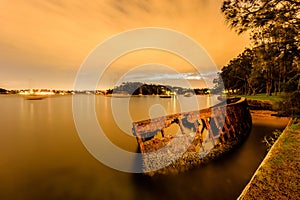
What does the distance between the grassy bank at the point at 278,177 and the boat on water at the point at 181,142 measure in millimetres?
4753

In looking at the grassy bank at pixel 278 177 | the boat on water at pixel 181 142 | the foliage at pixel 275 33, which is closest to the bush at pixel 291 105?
the foliage at pixel 275 33

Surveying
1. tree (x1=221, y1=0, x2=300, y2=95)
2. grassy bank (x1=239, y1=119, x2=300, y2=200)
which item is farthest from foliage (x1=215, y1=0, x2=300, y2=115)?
grassy bank (x1=239, y1=119, x2=300, y2=200)

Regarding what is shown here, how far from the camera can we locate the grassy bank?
4023mm

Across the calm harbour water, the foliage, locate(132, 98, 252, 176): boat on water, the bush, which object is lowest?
the calm harbour water

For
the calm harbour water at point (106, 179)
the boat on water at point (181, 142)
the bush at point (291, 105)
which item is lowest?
the calm harbour water at point (106, 179)

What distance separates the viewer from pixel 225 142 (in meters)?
12.9

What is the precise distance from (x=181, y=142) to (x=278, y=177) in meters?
5.94

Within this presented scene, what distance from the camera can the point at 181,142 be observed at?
1037 centimetres

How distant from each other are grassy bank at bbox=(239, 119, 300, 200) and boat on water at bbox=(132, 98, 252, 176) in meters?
4.75

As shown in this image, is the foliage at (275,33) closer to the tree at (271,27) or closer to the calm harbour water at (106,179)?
the tree at (271,27)

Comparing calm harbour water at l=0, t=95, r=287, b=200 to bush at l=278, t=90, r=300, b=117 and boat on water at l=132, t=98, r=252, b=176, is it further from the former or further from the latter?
bush at l=278, t=90, r=300, b=117

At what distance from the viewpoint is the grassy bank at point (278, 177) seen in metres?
4.02

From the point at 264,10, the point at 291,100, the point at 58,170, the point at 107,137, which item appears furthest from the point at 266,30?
the point at 107,137

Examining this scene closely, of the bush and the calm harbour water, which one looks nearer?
the bush
